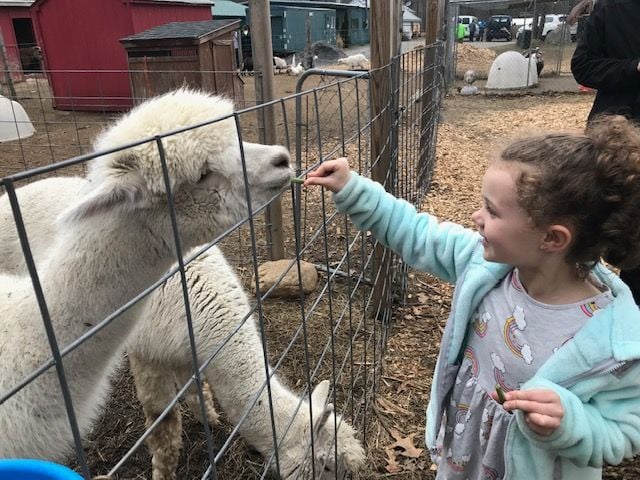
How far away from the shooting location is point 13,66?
66.1ft

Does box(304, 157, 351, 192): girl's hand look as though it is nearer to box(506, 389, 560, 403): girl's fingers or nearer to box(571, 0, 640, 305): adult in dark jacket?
box(506, 389, 560, 403): girl's fingers

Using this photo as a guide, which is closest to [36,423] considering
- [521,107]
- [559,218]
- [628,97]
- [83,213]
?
[83,213]

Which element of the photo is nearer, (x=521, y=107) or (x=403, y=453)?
(x=403, y=453)

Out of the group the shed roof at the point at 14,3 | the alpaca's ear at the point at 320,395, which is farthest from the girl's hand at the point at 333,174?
the shed roof at the point at 14,3

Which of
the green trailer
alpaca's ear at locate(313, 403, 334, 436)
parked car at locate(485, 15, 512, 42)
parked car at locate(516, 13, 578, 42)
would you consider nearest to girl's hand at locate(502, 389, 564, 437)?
alpaca's ear at locate(313, 403, 334, 436)

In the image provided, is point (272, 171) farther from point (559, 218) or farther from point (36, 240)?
point (36, 240)

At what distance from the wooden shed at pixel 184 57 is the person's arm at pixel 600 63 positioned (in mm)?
6046

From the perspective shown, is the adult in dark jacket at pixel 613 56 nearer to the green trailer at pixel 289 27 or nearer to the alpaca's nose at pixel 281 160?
the alpaca's nose at pixel 281 160

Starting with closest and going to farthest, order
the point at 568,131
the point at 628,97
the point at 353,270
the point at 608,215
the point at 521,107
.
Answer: the point at 608,215 → the point at 568,131 → the point at 628,97 → the point at 353,270 → the point at 521,107

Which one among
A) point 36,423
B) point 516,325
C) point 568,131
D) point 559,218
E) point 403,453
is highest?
point 568,131

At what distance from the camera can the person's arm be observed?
2973 millimetres

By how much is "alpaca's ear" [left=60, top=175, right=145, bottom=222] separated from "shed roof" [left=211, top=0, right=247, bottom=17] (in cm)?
3058

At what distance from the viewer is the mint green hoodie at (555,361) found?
1.40 m

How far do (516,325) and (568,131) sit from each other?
24.7 inches
